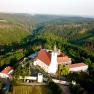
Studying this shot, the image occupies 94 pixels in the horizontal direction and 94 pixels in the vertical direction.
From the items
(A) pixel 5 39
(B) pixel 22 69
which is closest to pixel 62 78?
(B) pixel 22 69

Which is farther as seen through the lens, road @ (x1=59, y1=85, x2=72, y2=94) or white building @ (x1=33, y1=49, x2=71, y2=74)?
white building @ (x1=33, y1=49, x2=71, y2=74)

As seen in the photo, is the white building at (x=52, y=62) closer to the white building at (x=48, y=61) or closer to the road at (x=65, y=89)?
the white building at (x=48, y=61)

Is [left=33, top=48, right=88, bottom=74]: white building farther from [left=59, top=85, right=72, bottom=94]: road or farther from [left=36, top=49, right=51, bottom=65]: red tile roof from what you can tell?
[left=59, top=85, right=72, bottom=94]: road

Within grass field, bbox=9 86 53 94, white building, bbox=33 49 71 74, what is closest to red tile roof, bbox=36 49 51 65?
white building, bbox=33 49 71 74

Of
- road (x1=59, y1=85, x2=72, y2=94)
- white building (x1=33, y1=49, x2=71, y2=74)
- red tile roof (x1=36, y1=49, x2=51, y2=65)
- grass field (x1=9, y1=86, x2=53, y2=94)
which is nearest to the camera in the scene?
grass field (x1=9, y1=86, x2=53, y2=94)

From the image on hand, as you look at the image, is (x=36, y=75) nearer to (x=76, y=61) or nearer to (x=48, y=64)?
(x=48, y=64)

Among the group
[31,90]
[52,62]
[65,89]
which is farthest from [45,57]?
[31,90]

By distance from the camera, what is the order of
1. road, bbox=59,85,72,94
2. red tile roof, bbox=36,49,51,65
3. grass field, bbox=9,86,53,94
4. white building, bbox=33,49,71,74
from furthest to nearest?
red tile roof, bbox=36,49,51,65 < white building, bbox=33,49,71,74 < road, bbox=59,85,72,94 < grass field, bbox=9,86,53,94

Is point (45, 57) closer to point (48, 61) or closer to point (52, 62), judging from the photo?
point (48, 61)

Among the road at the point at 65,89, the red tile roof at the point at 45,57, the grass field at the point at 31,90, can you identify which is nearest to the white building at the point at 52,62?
the red tile roof at the point at 45,57
